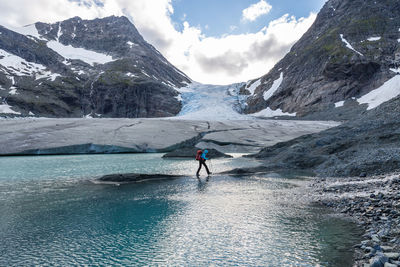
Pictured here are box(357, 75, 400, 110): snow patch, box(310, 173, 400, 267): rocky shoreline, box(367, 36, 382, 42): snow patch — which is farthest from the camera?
box(367, 36, 382, 42): snow patch

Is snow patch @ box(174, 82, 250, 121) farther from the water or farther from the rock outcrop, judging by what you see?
the water

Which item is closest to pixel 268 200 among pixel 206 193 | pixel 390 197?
pixel 206 193

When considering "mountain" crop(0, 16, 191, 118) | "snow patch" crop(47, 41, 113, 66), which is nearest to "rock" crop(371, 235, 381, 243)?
"mountain" crop(0, 16, 191, 118)

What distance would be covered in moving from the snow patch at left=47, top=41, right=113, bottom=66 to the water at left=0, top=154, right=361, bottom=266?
14772 cm

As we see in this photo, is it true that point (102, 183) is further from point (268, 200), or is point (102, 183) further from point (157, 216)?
point (268, 200)

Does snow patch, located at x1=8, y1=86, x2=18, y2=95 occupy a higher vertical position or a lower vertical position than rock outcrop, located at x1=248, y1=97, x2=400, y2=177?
higher

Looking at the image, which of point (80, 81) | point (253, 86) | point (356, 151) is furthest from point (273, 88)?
point (356, 151)

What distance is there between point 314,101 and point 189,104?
49650mm

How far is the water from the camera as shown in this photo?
6.69 metres

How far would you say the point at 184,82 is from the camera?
550 ft

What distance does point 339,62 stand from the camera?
89.9 metres

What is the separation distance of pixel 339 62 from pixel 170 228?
3836 inches

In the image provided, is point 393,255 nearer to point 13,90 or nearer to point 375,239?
point 375,239

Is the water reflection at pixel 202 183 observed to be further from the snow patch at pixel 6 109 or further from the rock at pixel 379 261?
the snow patch at pixel 6 109
